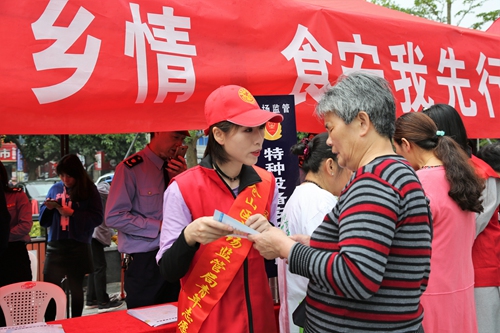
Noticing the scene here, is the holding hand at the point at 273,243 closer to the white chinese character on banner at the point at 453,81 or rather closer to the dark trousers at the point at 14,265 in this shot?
the white chinese character on banner at the point at 453,81

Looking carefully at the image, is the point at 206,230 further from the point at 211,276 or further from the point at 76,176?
the point at 76,176

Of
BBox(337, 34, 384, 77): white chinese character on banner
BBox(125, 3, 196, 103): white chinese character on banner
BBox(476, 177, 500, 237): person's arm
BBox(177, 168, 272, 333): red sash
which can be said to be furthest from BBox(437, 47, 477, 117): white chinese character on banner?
BBox(177, 168, 272, 333): red sash

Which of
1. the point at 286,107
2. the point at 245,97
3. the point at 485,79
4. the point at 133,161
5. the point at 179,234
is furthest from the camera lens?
the point at 133,161

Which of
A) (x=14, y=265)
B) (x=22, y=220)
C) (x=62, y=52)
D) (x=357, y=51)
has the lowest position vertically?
(x=14, y=265)

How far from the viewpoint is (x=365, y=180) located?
1.36 m

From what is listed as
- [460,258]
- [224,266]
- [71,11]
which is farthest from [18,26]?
[460,258]

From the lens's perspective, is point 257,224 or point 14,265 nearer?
point 257,224

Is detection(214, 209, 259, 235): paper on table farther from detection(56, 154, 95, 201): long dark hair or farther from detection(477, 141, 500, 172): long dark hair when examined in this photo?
detection(56, 154, 95, 201): long dark hair

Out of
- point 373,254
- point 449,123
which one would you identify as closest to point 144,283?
point 449,123

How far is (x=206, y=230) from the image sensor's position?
167 cm

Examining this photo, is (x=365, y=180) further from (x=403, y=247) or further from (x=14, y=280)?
(x=14, y=280)

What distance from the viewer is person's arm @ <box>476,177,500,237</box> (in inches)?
110

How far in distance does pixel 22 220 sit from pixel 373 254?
408 centimetres

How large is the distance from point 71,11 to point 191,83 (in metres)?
0.66
